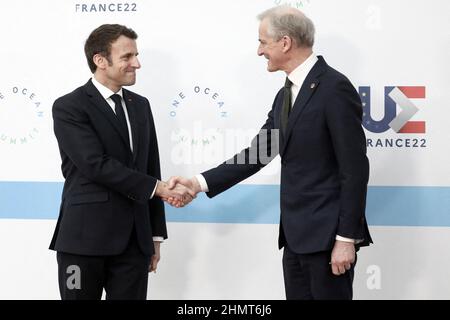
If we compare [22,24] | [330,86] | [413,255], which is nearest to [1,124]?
[22,24]

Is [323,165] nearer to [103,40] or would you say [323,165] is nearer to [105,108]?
[105,108]

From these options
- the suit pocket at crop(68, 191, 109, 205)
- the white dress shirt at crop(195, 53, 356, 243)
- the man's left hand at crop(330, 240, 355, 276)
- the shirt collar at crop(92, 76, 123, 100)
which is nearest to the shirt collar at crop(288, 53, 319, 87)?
the white dress shirt at crop(195, 53, 356, 243)

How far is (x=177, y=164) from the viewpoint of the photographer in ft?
9.94

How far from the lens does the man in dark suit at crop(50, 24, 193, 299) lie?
227cm

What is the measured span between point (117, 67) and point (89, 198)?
0.51 metres

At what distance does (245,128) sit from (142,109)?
0.65 meters

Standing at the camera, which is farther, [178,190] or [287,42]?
[178,190]

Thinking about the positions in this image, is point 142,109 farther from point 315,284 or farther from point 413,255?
point 413,255

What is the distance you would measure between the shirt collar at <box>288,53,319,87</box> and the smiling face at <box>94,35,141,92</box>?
625 mm

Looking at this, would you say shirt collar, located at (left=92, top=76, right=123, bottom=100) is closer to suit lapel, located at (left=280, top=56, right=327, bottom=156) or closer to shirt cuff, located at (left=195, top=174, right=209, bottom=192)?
shirt cuff, located at (left=195, top=174, right=209, bottom=192)

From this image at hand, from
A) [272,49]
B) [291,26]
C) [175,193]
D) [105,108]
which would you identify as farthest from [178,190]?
[291,26]

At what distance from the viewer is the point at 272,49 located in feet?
7.47

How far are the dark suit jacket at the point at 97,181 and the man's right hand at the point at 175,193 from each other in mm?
71

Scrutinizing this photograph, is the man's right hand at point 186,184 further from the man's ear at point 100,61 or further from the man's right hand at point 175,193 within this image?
the man's ear at point 100,61
